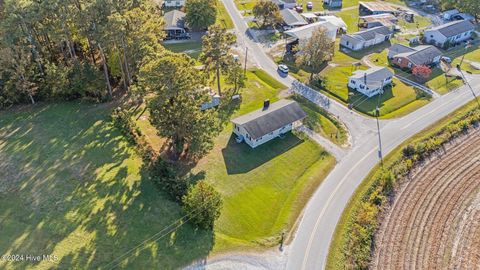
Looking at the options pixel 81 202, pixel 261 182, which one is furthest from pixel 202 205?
pixel 81 202

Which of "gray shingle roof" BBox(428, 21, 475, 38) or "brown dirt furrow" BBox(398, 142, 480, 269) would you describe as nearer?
"brown dirt furrow" BBox(398, 142, 480, 269)

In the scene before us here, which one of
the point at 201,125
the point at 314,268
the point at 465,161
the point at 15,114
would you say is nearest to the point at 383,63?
the point at 465,161

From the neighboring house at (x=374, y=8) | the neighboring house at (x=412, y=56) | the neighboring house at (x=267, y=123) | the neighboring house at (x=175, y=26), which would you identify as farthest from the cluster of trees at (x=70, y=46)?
the neighboring house at (x=374, y=8)

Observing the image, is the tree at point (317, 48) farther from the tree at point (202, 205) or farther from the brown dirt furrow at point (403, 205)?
the tree at point (202, 205)

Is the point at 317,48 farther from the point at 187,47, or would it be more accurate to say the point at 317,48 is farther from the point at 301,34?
the point at 187,47

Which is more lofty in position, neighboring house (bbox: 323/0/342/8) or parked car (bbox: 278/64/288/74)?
neighboring house (bbox: 323/0/342/8)

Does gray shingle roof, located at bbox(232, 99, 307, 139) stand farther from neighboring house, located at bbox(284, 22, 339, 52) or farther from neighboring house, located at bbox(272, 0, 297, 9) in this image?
neighboring house, located at bbox(272, 0, 297, 9)

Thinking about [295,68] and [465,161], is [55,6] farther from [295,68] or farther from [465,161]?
[465,161]

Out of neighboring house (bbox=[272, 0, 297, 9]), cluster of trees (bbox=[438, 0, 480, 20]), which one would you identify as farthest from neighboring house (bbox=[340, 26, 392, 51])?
cluster of trees (bbox=[438, 0, 480, 20])
